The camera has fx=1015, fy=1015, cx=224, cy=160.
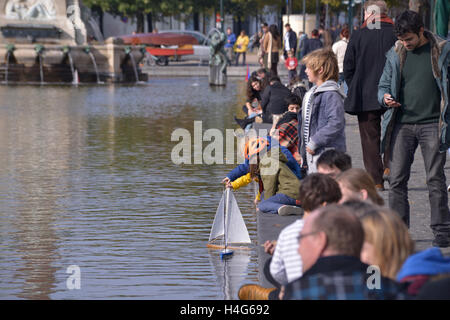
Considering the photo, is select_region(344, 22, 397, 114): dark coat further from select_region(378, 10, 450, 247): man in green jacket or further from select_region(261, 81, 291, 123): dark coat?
select_region(261, 81, 291, 123): dark coat

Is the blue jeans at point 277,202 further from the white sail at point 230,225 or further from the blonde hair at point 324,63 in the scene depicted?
the blonde hair at point 324,63

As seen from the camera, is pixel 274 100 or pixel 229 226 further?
pixel 274 100

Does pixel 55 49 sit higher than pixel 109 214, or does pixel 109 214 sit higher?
pixel 109 214

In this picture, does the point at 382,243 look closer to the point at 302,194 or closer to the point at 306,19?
the point at 302,194

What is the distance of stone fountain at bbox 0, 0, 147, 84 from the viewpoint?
35.1 metres

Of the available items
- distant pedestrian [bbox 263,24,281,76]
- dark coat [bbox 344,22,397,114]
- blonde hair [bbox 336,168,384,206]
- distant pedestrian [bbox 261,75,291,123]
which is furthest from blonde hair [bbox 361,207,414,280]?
distant pedestrian [bbox 263,24,281,76]

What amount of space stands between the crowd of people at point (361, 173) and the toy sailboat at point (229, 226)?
0.50 m

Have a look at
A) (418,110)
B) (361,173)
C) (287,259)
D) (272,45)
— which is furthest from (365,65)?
(272,45)

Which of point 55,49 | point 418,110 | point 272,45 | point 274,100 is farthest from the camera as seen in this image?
point 55,49

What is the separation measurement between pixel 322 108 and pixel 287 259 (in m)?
3.06

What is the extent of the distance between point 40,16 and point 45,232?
30.7 meters

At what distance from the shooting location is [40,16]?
38.0m

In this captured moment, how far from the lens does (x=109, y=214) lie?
9258 millimetres

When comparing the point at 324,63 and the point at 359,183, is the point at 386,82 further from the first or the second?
the point at 359,183
